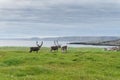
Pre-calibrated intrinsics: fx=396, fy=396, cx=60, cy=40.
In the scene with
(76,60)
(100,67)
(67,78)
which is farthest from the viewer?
(76,60)

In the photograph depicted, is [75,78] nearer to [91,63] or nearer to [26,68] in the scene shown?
[26,68]

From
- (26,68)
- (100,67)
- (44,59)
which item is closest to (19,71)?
(26,68)

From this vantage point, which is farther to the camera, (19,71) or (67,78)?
(19,71)

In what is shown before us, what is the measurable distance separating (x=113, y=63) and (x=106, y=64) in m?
1.16

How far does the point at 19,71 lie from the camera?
1149 inches

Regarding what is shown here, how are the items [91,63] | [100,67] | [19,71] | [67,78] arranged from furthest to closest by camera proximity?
[91,63], [100,67], [19,71], [67,78]

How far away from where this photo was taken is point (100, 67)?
1457 inches

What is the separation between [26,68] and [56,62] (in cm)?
941

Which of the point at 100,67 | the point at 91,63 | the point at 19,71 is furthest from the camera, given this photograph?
the point at 91,63

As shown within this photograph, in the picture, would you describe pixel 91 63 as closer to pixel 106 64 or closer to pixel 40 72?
pixel 106 64

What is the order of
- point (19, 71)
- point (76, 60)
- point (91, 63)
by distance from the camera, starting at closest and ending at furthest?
point (19, 71) → point (91, 63) → point (76, 60)

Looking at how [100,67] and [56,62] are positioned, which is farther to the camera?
[56,62]

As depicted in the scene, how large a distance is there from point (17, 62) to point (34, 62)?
1.75 metres

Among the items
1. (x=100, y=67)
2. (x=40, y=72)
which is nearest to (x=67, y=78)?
(x=40, y=72)
